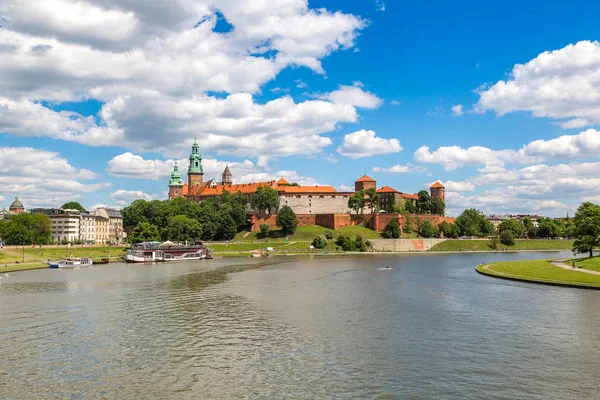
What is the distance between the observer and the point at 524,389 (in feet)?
54.1

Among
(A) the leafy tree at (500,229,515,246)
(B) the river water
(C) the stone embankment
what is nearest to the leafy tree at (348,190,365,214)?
(C) the stone embankment

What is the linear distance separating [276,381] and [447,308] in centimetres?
1787

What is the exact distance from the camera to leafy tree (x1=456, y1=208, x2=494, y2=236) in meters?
137

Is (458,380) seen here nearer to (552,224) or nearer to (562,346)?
(562,346)

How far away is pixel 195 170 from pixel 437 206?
81129 mm

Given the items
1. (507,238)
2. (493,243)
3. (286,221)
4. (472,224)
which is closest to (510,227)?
(507,238)

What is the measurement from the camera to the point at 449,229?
434ft

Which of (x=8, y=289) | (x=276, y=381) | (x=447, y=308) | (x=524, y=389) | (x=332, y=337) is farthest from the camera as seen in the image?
(x=8, y=289)

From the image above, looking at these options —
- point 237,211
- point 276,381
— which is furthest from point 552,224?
point 276,381

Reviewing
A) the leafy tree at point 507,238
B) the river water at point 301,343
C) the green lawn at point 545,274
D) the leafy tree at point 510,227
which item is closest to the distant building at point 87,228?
the river water at point 301,343

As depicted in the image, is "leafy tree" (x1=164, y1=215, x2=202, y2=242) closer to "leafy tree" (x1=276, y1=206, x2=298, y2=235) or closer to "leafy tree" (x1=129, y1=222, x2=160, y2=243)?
"leafy tree" (x1=129, y1=222, x2=160, y2=243)

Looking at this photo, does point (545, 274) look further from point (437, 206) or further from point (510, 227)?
point (437, 206)

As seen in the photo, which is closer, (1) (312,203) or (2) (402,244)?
(2) (402,244)

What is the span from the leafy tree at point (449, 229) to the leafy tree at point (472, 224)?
397 cm
